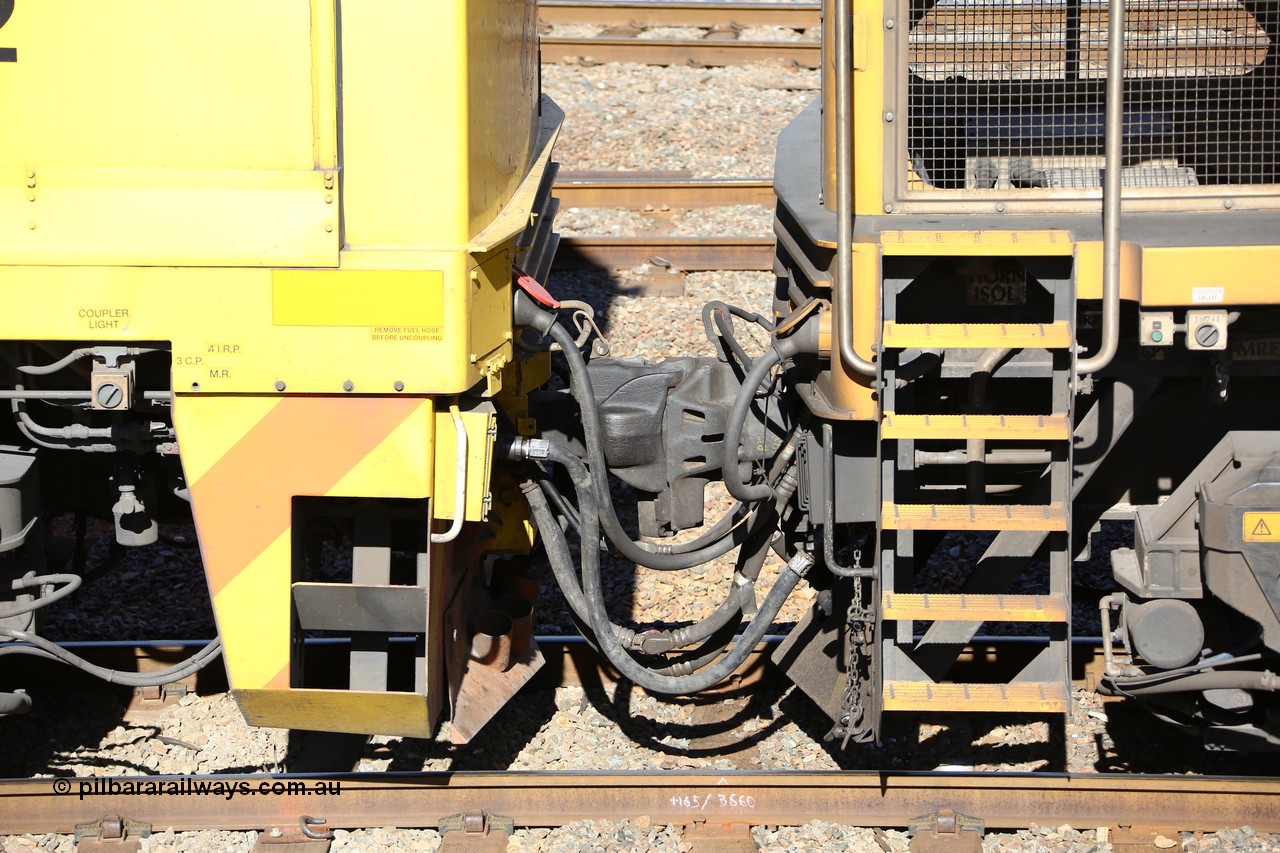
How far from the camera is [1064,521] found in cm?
329

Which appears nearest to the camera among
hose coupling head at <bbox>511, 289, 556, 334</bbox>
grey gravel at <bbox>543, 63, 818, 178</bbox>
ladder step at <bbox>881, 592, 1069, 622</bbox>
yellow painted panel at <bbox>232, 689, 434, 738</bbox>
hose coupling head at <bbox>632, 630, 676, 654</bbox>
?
ladder step at <bbox>881, 592, 1069, 622</bbox>

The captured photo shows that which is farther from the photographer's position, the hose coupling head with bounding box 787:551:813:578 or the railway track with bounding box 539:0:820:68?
the railway track with bounding box 539:0:820:68

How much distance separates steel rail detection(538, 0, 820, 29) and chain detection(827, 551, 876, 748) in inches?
278

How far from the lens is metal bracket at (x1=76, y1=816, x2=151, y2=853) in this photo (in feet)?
12.6

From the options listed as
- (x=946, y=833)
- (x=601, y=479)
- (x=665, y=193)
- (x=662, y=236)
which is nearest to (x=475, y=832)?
(x=601, y=479)

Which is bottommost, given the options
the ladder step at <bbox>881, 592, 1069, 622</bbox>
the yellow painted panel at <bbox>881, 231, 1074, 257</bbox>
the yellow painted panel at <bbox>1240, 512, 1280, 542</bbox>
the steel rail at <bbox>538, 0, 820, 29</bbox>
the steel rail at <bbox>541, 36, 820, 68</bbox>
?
the ladder step at <bbox>881, 592, 1069, 622</bbox>

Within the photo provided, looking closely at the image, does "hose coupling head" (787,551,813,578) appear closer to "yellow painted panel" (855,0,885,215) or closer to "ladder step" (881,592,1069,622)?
"ladder step" (881,592,1069,622)

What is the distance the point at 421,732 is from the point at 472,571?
0.69 meters

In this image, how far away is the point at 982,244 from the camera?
10.4 ft

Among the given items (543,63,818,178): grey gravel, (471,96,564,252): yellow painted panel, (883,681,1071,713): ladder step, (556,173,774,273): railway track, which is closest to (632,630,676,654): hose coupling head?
(883,681,1071,713): ladder step

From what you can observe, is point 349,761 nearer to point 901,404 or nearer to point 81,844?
point 81,844

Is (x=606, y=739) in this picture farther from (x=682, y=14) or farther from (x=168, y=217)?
(x=682, y=14)

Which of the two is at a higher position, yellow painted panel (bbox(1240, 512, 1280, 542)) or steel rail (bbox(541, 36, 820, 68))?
steel rail (bbox(541, 36, 820, 68))

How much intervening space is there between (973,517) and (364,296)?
171 cm
